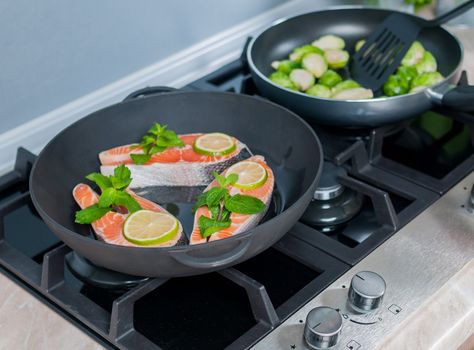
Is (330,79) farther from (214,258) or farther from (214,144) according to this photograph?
(214,258)

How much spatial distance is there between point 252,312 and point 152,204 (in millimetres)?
241

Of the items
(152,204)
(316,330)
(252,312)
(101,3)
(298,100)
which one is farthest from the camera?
(101,3)

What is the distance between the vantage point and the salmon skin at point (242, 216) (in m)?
0.96

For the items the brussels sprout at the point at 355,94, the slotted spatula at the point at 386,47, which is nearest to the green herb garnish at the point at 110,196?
the brussels sprout at the point at 355,94

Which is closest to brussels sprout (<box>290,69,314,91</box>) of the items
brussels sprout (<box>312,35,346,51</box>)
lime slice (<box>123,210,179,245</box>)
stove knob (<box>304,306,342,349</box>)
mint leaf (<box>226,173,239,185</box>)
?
brussels sprout (<box>312,35,346,51</box>)

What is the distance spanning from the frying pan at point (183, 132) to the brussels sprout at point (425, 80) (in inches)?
11.6

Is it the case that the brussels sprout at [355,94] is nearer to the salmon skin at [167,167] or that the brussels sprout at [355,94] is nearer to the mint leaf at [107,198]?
the salmon skin at [167,167]

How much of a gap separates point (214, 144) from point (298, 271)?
10.8 inches

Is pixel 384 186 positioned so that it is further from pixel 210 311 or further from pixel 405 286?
pixel 210 311

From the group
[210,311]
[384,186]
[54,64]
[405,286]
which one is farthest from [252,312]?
[54,64]

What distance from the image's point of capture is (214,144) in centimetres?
116

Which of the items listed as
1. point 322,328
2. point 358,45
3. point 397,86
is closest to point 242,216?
point 322,328

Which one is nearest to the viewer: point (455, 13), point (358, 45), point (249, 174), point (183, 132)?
point (249, 174)

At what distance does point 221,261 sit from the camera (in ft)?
2.81
